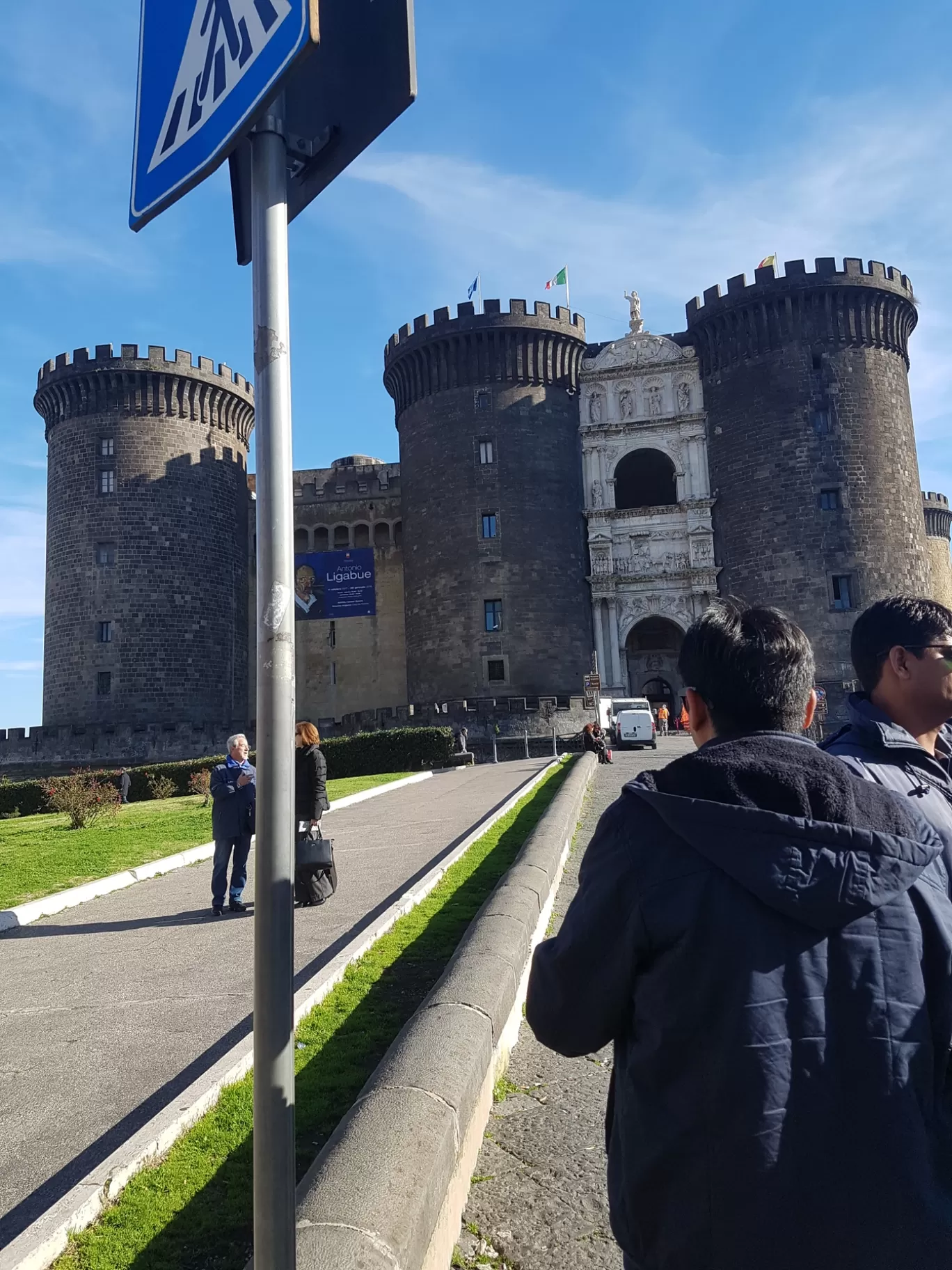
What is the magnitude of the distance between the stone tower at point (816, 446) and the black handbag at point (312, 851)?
30.6 metres

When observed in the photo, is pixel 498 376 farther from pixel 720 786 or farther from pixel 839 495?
pixel 720 786

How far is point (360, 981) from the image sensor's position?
5277mm

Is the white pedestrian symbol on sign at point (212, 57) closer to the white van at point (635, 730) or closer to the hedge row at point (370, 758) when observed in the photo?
the hedge row at point (370, 758)

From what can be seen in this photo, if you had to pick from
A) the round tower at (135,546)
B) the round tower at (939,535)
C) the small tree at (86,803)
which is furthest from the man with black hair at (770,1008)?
the round tower at (939,535)

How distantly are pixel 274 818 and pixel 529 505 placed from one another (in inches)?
1464

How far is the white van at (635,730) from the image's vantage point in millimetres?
28594

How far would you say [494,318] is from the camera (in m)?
38.8

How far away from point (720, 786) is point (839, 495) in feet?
123

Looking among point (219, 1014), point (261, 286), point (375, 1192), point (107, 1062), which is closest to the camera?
point (261, 286)

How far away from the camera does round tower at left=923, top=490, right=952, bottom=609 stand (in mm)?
53406

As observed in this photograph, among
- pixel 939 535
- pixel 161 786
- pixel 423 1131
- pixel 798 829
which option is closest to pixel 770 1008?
pixel 798 829

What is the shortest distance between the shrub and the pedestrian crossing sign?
21881 millimetres

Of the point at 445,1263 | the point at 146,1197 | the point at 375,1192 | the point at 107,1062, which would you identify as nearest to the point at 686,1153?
the point at 375,1192

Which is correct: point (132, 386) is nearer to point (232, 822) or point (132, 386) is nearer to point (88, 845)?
point (88, 845)
